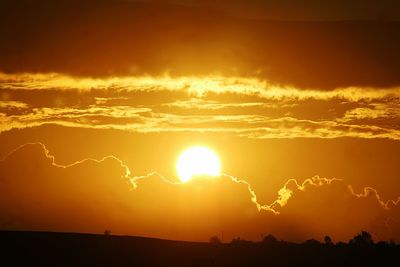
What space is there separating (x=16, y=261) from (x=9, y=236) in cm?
861

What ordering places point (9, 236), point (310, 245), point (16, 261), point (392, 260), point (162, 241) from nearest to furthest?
point (16, 261)
point (9, 236)
point (162, 241)
point (392, 260)
point (310, 245)

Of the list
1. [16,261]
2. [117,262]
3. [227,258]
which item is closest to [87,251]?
[117,262]

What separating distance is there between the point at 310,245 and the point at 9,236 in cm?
5502

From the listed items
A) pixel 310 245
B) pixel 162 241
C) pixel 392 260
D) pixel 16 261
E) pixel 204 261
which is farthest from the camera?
pixel 310 245

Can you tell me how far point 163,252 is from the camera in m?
103

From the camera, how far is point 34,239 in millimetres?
92688

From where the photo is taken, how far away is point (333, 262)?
109812 mm

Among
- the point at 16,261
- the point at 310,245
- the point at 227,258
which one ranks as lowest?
the point at 16,261

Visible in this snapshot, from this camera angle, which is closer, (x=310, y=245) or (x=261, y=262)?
(x=261, y=262)

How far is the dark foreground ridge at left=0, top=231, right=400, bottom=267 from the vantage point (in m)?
88.9

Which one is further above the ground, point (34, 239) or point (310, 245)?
point (310, 245)

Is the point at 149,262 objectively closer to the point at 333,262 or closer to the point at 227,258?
the point at 227,258

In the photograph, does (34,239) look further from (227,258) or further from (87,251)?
(227,258)

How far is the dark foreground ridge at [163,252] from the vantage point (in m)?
88.9
